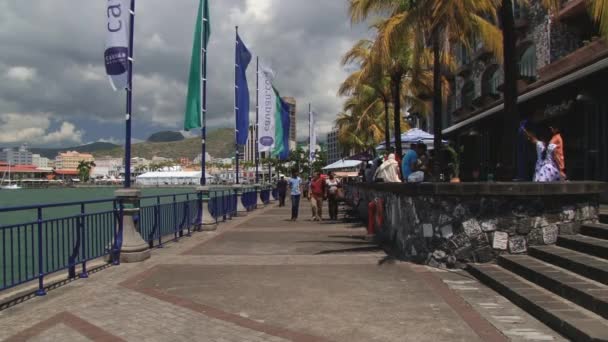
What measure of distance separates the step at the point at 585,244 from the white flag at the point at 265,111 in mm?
17374

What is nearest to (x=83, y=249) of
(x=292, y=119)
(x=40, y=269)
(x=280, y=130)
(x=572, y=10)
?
(x=40, y=269)

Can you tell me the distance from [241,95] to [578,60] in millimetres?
12549

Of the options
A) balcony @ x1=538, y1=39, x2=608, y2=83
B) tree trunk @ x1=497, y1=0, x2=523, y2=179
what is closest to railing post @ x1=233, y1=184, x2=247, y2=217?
balcony @ x1=538, y1=39, x2=608, y2=83

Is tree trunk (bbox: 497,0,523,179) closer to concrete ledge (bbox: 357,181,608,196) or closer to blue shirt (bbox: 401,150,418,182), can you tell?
concrete ledge (bbox: 357,181,608,196)

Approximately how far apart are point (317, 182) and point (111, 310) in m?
13.3

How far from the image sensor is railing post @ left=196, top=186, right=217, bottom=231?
15.6 metres

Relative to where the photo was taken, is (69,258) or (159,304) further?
(69,258)

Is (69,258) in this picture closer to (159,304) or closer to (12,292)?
(12,292)

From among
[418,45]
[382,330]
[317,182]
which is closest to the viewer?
[382,330]

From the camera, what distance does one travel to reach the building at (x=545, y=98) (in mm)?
13375

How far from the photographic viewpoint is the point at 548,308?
18.5 feet

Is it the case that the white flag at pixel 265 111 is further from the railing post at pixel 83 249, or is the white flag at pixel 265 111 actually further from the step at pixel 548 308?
the step at pixel 548 308

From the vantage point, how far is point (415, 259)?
9328mm

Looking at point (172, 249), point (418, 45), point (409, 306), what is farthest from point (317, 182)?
point (409, 306)
